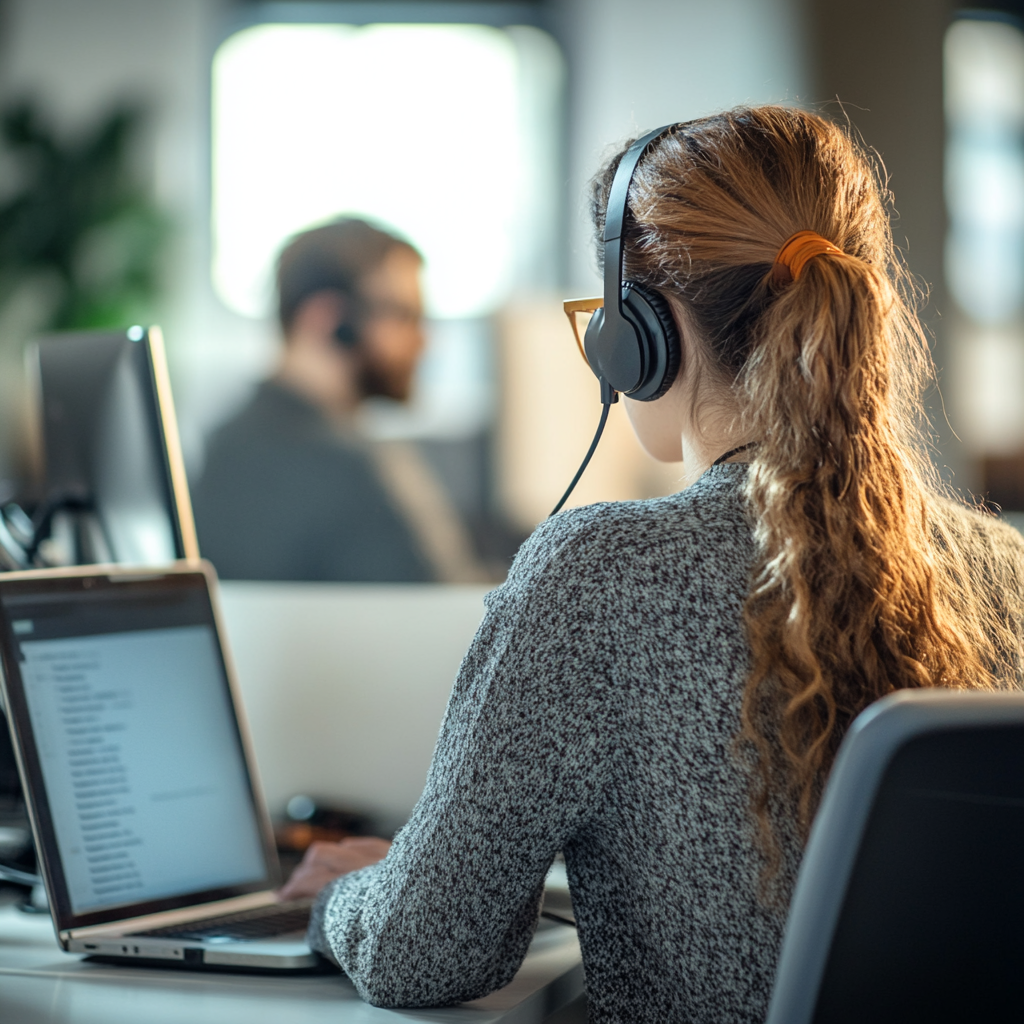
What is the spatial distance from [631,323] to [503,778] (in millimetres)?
334

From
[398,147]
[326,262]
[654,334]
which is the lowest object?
[654,334]

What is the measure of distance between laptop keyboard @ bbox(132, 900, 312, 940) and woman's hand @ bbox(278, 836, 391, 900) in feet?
0.07

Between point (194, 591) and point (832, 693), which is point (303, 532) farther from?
point (832, 693)

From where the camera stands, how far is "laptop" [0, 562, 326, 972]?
104 centimetres

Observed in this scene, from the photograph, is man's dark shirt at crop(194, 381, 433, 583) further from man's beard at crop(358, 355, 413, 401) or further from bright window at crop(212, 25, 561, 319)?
bright window at crop(212, 25, 561, 319)

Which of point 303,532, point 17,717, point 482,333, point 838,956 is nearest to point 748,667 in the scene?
point 838,956

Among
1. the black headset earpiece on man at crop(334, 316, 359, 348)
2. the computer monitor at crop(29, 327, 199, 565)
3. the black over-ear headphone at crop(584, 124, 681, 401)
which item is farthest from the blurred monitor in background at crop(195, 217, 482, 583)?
the black over-ear headphone at crop(584, 124, 681, 401)

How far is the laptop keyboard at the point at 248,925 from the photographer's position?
104 cm

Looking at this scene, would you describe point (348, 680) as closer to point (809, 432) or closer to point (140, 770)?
point (140, 770)

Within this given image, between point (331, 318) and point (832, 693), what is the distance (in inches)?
81.9

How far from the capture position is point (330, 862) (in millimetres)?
1115

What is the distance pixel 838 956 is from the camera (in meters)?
0.53

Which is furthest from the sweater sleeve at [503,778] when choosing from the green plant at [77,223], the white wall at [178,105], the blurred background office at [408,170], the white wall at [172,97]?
the green plant at [77,223]

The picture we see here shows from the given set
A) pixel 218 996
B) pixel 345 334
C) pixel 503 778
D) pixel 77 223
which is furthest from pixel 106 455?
pixel 77 223
